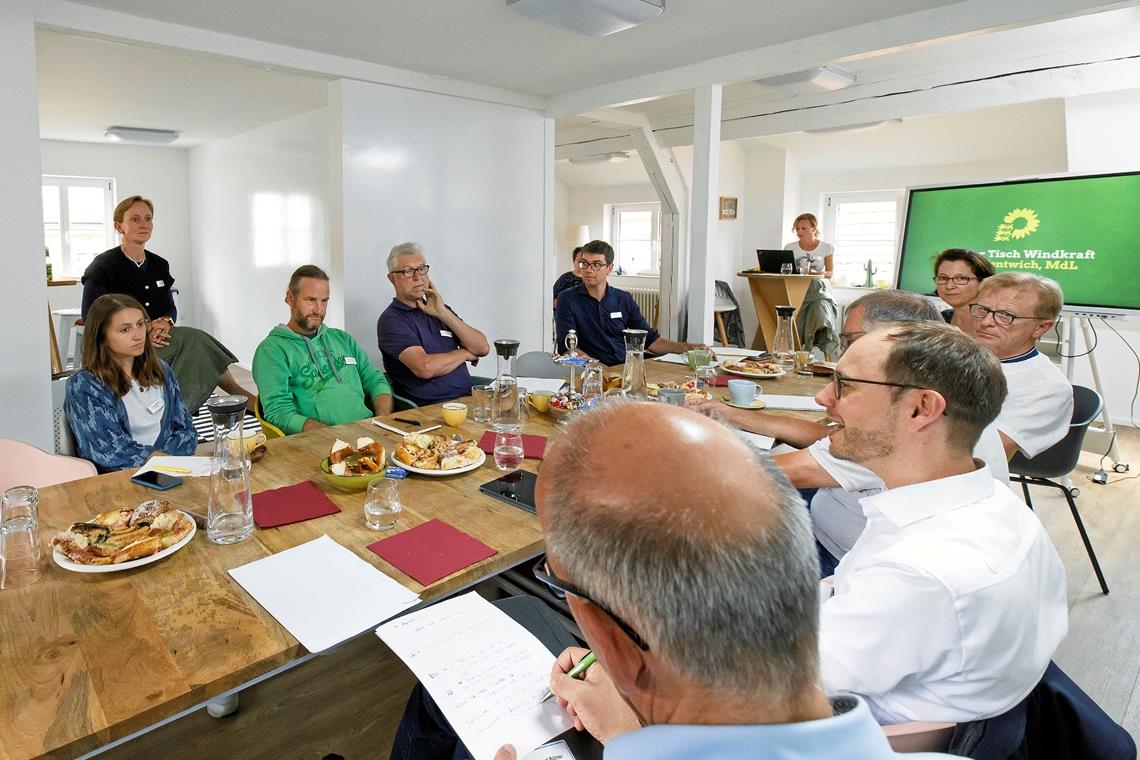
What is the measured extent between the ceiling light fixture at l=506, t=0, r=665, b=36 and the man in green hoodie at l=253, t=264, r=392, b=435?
5.14 ft

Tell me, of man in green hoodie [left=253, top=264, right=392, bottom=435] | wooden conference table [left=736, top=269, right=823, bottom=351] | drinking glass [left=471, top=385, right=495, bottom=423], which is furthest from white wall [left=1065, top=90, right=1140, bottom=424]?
man in green hoodie [left=253, top=264, right=392, bottom=435]

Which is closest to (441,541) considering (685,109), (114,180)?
(685,109)

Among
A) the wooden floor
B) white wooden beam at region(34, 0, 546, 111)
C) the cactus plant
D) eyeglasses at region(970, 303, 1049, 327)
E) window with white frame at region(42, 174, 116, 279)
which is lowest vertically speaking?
the wooden floor

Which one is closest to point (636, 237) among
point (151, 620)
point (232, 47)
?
point (232, 47)

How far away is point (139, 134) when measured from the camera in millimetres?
7383

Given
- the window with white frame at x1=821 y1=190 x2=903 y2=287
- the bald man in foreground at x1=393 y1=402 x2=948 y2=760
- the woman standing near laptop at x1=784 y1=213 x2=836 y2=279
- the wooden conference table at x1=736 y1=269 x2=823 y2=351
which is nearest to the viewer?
the bald man in foreground at x1=393 y1=402 x2=948 y2=760

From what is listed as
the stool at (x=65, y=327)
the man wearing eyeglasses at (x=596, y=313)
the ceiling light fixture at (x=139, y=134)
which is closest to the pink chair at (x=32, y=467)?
the man wearing eyeglasses at (x=596, y=313)

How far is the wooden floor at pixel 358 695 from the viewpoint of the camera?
6.22 feet

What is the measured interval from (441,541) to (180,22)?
353 cm

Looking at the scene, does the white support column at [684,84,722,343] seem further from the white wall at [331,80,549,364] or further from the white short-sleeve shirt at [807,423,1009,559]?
the white short-sleeve shirt at [807,423,1009,559]

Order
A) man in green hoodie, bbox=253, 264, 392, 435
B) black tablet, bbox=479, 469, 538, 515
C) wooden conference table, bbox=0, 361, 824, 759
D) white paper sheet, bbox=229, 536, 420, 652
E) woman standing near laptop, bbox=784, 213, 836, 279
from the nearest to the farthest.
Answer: wooden conference table, bbox=0, 361, 824, 759
white paper sheet, bbox=229, 536, 420, 652
black tablet, bbox=479, 469, 538, 515
man in green hoodie, bbox=253, 264, 392, 435
woman standing near laptop, bbox=784, 213, 836, 279

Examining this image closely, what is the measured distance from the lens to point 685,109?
20.7 ft

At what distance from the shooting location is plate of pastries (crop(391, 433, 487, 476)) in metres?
1.87

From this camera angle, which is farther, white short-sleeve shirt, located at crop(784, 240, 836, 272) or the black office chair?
white short-sleeve shirt, located at crop(784, 240, 836, 272)
